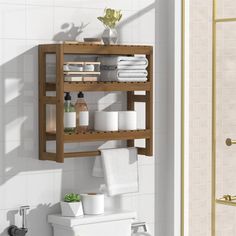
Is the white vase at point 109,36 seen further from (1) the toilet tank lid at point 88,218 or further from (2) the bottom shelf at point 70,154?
(1) the toilet tank lid at point 88,218

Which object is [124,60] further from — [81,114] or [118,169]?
[118,169]

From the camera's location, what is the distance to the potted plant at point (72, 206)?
3.49 metres

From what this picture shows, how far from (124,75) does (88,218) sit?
2.39 feet

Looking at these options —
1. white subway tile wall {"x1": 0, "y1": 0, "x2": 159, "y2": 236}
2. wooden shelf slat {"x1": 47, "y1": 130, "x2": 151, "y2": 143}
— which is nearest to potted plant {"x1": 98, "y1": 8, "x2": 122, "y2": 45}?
white subway tile wall {"x1": 0, "y1": 0, "x2": 159, "y2": 236}

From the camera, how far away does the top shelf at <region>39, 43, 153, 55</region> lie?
334 cm

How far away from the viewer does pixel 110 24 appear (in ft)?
11.7

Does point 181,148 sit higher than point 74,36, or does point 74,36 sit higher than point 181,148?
point 74,36

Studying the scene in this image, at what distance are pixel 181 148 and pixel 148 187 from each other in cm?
28

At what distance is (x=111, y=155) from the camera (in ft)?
11.9

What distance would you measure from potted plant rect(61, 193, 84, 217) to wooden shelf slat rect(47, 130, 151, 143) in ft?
1.03
